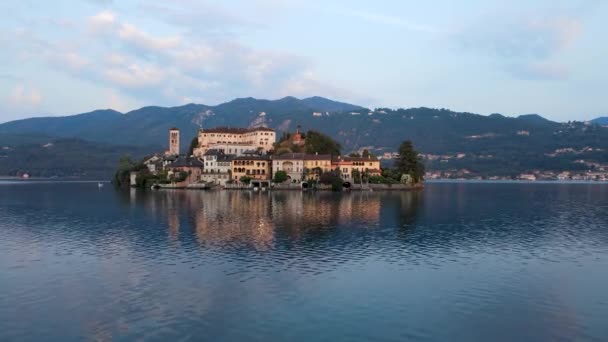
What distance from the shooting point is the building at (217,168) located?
5177 inches

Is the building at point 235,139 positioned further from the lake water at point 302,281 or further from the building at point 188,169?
the lake water at point 302,281

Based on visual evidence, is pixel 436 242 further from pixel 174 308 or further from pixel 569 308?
pixel 174 308

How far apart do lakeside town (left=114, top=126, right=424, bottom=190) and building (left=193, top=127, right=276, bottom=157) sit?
278mm

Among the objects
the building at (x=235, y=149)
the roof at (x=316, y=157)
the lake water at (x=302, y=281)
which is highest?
the building at (x=235, y=149)

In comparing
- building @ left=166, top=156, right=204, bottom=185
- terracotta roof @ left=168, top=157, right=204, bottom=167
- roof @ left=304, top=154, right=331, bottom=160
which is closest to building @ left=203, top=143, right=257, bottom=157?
terracotta roof @ left=168, top=157, right=204, bottom=167

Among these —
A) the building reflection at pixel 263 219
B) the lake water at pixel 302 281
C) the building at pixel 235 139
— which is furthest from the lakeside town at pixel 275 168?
the lake water at pixel 302 281

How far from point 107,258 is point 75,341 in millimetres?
16284

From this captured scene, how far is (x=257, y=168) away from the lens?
Answer: 129750 millimetres

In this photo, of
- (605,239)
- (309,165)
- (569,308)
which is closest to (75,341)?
(569,308)

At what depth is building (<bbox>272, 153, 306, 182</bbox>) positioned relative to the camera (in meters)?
125

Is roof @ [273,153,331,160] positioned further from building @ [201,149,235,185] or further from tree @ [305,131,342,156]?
building @ [201,149,235,185]

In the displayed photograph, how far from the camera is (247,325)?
877 inches

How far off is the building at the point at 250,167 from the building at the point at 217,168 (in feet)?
8.45

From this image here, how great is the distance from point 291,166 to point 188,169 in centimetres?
2844
